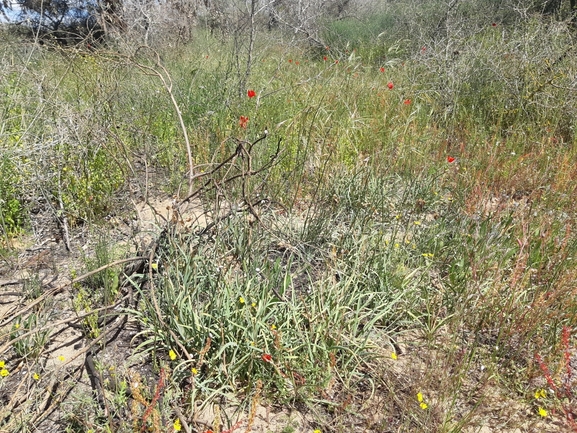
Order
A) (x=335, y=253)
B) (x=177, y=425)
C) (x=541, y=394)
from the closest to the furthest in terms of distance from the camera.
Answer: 1. (x=177, y=425)
2. (x=541, y=394)
3. (x=335, y=253)

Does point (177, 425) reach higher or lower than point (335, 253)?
lower

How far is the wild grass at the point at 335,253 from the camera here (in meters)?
1.66

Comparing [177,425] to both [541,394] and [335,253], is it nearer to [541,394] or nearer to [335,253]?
[335,253]

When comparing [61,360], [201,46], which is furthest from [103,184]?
[201,46]

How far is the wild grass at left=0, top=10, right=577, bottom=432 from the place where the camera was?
166 centimetres

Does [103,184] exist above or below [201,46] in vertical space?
below

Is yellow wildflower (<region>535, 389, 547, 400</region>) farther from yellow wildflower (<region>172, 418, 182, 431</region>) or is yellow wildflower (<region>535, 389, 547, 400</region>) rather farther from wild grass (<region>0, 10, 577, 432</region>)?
yellow wildflower (<region>172, 418, 182, 431</region>)

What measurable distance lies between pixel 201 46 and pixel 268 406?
465cm

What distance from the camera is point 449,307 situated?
2.08 meters

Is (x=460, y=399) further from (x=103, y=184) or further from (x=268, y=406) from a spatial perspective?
(x=103, y=184)

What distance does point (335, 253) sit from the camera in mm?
2141

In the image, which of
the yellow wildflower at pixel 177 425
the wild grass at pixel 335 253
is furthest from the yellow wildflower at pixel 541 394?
the yellow wildflower at pixel 177 425

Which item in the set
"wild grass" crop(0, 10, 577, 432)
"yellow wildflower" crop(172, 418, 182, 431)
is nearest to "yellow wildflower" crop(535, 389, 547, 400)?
"wild grass" crop(0, 10, 577, 432)

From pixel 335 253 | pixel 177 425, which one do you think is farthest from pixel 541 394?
pixel 177 425
